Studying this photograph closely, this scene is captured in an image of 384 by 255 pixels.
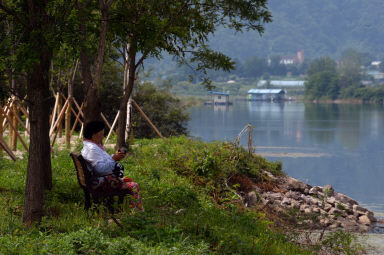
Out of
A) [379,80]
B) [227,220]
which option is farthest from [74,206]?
[379,80]

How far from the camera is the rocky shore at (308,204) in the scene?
15.0 m

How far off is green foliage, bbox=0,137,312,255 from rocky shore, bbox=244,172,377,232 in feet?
6.50

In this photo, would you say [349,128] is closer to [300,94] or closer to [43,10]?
[43,10]

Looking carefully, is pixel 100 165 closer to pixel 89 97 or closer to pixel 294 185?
pixel 89 97

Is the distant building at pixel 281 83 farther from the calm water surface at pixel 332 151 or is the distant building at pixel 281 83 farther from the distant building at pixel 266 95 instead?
the calm water surface at pixel 332 151

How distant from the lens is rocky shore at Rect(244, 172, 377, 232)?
49.1ft

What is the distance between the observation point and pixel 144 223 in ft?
24.1

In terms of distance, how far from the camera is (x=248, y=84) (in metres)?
180

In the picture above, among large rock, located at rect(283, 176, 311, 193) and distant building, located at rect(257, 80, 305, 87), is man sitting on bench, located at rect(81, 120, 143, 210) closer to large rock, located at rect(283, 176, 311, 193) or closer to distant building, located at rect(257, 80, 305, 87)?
large rock, located at rect(283, 176, 311, 193)

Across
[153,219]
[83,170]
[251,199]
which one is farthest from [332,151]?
[153,219]

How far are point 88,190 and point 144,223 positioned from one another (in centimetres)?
130

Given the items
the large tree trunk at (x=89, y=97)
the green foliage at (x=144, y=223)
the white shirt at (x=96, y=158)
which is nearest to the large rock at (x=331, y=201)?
the green foliage at (x=144, y=223)

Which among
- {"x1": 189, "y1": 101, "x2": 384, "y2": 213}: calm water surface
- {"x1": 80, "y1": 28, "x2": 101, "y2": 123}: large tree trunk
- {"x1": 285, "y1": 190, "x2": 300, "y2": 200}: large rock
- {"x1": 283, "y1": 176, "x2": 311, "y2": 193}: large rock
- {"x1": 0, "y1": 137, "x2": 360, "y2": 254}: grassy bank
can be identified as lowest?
{"x1": 189, "y1": 101, "x2": 384, "y2": 213}: calm water surface

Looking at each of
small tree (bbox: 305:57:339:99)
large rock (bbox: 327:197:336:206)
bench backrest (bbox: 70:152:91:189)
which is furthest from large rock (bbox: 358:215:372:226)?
small tree (bbox: 305:57:339:99)
